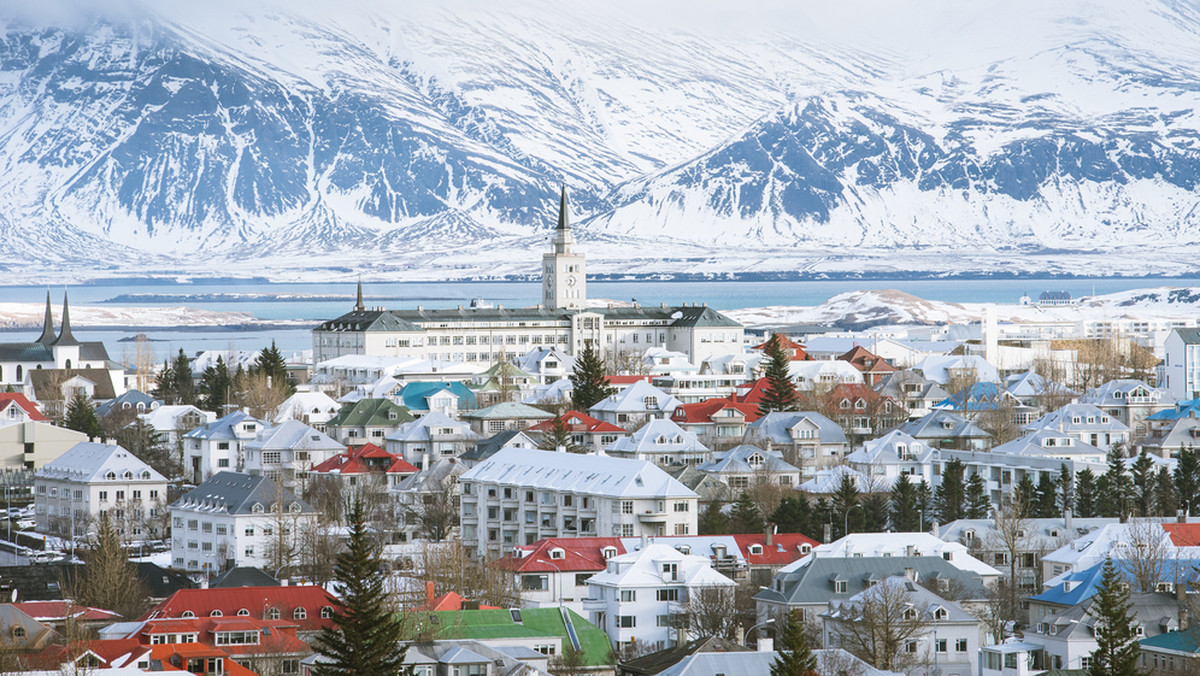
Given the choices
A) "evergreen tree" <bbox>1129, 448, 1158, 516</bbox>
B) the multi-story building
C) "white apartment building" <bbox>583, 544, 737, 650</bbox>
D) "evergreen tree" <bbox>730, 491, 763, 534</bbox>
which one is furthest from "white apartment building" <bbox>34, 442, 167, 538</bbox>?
"evergreen tree" <bbox>1129, 448, 1158, 516</bbox>

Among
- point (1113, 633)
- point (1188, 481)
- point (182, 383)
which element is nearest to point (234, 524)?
point (1188, 481)

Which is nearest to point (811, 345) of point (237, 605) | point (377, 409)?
point (377, 409)

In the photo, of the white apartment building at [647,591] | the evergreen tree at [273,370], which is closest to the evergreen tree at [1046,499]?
the white apartment building at [647,591]

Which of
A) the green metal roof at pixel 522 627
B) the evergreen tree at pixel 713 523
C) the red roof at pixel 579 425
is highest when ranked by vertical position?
the red roof at pixel 579 425

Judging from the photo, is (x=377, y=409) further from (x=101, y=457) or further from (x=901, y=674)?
(x=901, y=674)

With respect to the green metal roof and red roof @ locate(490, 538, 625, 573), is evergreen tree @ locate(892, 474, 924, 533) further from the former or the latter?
the green metal roof

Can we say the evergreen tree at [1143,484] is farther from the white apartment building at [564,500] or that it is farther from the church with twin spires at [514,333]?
the church with twin spires at [514,333]
